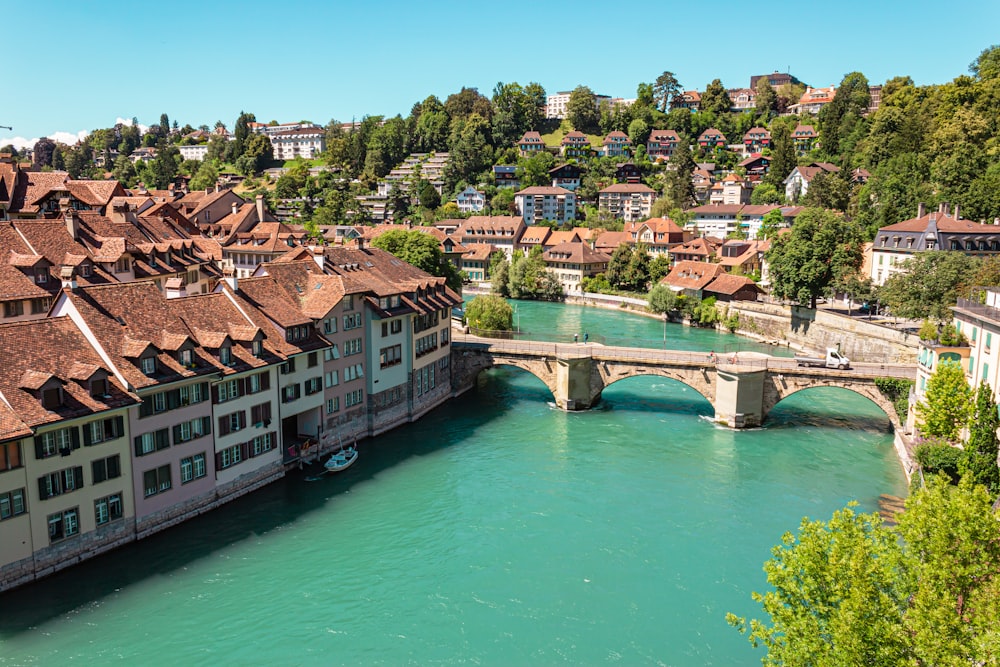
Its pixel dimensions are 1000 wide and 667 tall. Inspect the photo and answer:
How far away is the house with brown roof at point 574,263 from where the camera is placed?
3957 inches

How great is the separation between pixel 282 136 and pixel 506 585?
7030 inches


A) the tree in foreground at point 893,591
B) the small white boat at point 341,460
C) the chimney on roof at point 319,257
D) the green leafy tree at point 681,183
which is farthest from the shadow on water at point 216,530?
the green leafy tree at point 681,183

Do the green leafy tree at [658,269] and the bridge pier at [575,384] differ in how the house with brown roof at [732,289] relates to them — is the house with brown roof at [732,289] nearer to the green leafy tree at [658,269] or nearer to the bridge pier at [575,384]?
the green leafy tree at [658,269]

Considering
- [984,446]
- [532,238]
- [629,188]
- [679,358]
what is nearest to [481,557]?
[984,446]

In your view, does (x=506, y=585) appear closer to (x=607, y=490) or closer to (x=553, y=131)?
(x=607, y=490)

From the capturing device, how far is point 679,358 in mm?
48219

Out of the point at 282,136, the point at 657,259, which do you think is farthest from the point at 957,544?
the point at 282,136

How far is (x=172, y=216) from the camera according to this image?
211 ft

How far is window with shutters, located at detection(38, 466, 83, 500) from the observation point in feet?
85.0

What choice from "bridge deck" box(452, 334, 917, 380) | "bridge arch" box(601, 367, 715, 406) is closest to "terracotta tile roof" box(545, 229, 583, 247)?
"bridge deck" box(452, 334, 917, 380)

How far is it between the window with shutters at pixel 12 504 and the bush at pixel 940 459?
3381 cm

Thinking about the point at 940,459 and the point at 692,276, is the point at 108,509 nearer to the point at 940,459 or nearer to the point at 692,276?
the point at 940,459

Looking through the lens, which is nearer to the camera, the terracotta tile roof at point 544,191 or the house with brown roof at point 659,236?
the house with brown roof at point 659,236

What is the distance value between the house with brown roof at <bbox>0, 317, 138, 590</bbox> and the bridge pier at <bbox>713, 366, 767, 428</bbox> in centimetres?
3131
